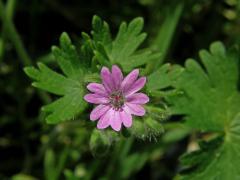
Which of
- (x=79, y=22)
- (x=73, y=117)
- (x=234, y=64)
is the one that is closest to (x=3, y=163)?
(x=79, y=22)

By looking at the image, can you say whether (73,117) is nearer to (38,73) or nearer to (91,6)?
(38,73)

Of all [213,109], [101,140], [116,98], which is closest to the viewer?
[116,98]

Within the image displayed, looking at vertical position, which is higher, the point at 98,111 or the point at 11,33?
the point at 11,33

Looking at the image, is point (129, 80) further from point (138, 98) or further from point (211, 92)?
point (211, 92)

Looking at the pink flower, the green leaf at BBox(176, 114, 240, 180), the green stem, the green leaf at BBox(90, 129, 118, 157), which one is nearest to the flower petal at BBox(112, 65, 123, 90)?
the pink flower

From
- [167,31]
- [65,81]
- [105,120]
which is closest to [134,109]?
[105,120]

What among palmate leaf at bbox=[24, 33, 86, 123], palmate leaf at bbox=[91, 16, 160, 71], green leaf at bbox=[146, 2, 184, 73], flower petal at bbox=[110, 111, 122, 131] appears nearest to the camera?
flower petal at bbox=[110, 111, 122, 131]

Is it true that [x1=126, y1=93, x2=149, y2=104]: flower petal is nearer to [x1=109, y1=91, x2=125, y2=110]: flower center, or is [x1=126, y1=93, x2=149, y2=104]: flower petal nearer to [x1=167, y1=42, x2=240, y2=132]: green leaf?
[x1=109, y1=91, x2=125, y2=110]: flower center
